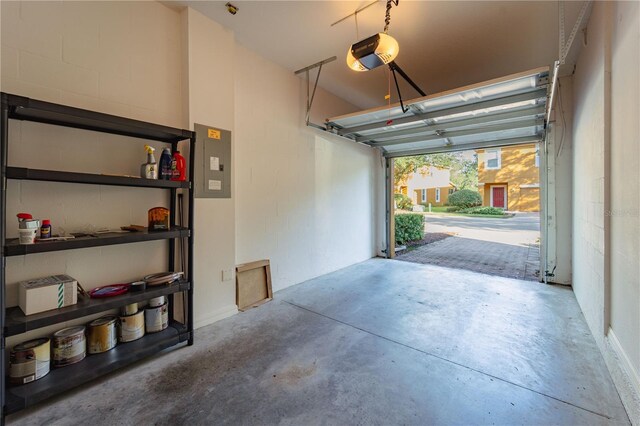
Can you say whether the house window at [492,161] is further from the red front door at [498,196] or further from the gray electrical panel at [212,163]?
the gray electrical panel at [212,163]

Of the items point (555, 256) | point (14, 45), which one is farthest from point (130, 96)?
point (555, 256)

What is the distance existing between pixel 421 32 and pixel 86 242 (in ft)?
11.9

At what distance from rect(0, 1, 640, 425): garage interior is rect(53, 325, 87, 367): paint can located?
0.65 feet

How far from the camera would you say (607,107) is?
2.09 metres

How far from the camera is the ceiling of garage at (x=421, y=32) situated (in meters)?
2.64

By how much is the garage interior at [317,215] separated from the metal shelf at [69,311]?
0.66 feet

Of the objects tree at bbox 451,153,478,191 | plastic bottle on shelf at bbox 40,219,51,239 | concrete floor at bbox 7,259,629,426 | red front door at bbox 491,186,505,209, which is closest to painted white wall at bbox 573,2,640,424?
concrete floor at bbox 7,259,629,426

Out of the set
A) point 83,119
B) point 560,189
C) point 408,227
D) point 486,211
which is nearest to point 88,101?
point 83,119

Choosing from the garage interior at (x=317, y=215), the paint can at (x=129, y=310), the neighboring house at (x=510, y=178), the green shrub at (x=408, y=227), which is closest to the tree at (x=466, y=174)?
the neighboring house at (x=510, y=178)

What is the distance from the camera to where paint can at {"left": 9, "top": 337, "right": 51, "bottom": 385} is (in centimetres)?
169

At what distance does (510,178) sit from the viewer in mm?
17156

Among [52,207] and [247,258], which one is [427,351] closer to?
[247,258]

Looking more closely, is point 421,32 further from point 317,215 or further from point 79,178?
point 79,178

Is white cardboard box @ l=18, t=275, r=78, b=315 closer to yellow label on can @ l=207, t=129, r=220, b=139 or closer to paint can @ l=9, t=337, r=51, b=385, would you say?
paint can @ l=9, t=337, r=51, b=385
